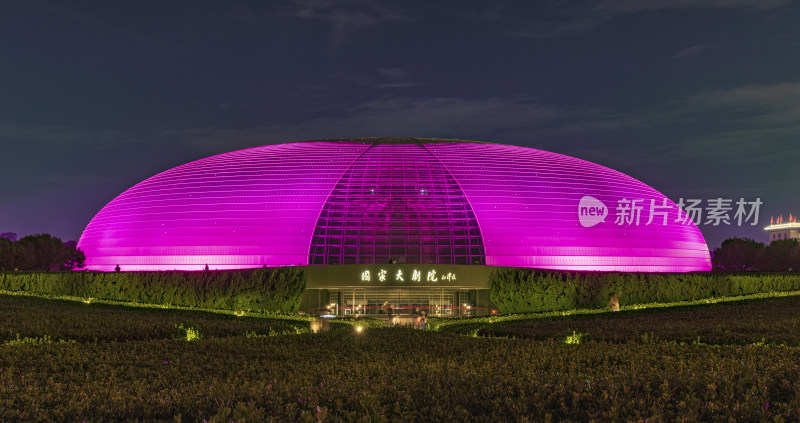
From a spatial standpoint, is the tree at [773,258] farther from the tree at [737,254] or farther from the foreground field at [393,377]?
the foreground field at [393,377]

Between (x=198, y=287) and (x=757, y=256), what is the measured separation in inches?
3023

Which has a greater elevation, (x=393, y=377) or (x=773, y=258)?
(x=773, y=258)

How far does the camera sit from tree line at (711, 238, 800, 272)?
8944 centimetres

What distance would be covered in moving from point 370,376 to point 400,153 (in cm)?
3937

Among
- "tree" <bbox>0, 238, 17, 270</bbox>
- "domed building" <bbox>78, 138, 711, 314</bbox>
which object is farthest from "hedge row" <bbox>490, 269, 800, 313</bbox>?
"tree" <bbox>0, 238, 17, 270</bbox>

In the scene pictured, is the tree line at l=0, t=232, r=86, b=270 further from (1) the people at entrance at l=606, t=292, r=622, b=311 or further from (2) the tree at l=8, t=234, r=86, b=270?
(1) the people at entrance at l=606, t=292, r=622, b=311

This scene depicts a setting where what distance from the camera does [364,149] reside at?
52375 millimetres

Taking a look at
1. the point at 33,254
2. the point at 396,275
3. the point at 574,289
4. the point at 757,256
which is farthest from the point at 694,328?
the point at 757,256

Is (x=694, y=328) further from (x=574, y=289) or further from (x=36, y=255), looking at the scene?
(x=36, y=255)

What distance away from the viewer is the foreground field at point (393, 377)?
9.17 metres

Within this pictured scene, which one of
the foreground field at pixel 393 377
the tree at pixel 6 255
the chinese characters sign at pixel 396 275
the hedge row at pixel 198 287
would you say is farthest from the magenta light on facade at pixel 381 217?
the foreground field at pixel 393 377

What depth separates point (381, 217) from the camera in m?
45.2

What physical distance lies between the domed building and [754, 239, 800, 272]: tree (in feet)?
137

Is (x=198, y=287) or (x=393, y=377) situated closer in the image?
(x=393, y=377)
